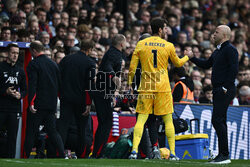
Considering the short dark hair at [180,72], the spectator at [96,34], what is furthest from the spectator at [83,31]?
the short dark hair at [180,72]

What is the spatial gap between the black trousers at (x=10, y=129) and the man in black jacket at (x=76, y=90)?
2.66ft

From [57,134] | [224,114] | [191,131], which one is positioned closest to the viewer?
[224,114]

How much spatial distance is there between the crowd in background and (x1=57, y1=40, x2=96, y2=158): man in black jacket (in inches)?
67.2

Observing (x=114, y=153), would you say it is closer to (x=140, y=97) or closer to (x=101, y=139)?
(x=101, y=139)

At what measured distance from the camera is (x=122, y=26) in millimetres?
16828

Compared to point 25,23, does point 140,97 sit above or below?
below

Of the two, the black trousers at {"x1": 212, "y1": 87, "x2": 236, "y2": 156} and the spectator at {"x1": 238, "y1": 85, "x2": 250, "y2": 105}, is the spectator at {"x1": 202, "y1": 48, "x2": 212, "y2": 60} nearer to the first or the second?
the spectator at {"x1": 238, "y1": 85, "x2": 250, "y2": 105}

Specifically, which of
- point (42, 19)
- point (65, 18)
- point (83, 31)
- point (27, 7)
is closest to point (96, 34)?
point (83, 31)

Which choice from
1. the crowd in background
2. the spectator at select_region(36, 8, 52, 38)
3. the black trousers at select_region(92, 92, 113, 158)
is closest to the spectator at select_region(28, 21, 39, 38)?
the crowd in background

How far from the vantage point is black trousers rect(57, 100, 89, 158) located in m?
10.5

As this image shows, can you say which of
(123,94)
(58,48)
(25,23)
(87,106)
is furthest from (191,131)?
(25,23)

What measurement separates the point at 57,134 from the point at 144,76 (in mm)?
1933

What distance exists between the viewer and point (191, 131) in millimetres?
12109

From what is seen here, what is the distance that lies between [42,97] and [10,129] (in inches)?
38.9
